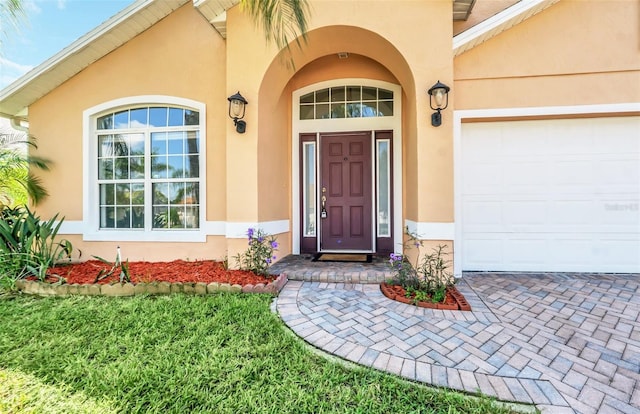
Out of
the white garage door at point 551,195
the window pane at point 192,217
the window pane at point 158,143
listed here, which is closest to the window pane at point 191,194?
the window pane at point 192,217

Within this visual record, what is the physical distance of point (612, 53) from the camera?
3.88 meters

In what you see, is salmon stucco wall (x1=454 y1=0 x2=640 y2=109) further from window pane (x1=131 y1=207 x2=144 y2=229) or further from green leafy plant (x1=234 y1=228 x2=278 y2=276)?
window pane (x1=131 y1=207 x2=144 y2=229)

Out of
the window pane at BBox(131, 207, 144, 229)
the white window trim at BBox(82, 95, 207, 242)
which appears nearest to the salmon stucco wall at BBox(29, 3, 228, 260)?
the white window trim at BBox(82, 95, 207, 242)

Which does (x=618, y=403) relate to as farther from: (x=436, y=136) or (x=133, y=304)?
(x=133, y=304)

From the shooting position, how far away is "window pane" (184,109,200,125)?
4.77 metres

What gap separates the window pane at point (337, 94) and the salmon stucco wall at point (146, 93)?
2026 millimetres

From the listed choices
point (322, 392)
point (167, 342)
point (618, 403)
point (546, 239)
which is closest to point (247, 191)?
point (167, 342)

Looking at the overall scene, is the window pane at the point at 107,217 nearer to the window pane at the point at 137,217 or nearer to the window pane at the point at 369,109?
the window pane at the point at 137,217

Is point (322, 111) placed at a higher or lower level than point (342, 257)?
higher

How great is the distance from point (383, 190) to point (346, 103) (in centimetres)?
185

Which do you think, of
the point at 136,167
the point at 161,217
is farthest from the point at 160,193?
the point at 136,167

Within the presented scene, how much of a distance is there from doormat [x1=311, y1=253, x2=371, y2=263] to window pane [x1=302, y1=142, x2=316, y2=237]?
Result: 548 mm

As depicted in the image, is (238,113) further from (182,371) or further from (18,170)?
(18,170)

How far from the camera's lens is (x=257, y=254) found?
386 centimetres
